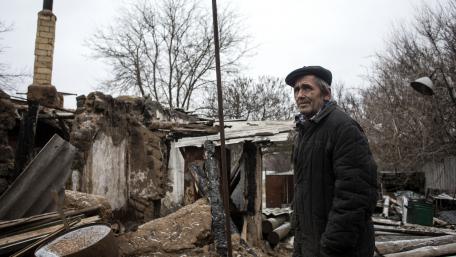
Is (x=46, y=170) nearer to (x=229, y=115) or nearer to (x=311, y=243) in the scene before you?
(x=311, y=243)

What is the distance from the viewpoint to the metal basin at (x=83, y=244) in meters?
3.44

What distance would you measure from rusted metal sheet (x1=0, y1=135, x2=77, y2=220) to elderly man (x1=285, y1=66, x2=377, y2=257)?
3.39 metres

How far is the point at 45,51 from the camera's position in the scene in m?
7.60

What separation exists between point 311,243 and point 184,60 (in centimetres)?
2587

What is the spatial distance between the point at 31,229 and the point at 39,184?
720 millimetres

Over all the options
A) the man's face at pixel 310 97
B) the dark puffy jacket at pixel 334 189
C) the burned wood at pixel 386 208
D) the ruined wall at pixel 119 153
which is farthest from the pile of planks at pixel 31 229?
the burned wood at pixel 386 208

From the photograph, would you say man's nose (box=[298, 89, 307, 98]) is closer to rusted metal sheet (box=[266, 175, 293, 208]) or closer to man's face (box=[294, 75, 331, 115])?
man's face (box=[294, 75, 331, 115])

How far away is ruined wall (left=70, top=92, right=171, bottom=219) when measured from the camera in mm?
5863

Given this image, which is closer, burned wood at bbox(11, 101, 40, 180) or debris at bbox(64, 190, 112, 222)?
debris at bbox(64, 190, 112, 222)

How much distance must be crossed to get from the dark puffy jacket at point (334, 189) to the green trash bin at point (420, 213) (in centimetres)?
1048

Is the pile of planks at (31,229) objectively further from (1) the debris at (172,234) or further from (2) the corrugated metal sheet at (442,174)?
(2) the corrugated metal sheet at (442,174)

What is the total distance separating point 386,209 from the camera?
515 inches

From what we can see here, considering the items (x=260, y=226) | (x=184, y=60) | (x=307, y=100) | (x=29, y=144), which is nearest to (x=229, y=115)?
(x=184, y=60)

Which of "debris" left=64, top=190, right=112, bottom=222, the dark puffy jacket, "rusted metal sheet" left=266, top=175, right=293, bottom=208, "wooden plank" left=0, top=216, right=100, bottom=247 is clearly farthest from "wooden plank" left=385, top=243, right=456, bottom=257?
"rusted metal sheet" left=266, top=175, right=293, bottom=208
